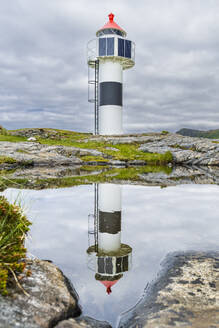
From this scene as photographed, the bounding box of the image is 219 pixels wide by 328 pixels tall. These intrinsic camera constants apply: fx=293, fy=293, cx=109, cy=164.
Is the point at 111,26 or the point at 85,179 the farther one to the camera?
the point at 111,26

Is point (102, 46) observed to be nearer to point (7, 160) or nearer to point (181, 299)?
point (7, 160)

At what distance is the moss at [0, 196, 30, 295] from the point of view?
10.9 feet

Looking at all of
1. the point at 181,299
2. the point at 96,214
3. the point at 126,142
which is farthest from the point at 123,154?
the point at 181,299

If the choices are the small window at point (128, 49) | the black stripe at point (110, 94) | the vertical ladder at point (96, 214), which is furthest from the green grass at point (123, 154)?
the vertical ladder at point (96, 214)

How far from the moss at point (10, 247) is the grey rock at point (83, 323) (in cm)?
70

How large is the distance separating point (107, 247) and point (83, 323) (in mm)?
2382

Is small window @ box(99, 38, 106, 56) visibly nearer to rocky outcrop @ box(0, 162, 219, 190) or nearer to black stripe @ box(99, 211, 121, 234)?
rocky outcrop @ box(0, 162, 219, 190)

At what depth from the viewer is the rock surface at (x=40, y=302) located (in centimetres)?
284

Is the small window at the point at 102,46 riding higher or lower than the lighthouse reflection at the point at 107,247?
higher

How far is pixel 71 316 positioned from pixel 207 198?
8668 mm

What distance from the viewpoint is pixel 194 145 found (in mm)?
34031

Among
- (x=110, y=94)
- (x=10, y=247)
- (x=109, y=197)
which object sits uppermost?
(x=110, y=94)

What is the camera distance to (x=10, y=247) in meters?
3.97

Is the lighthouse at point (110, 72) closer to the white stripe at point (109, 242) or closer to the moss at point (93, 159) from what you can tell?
the moss at point (93, 159)
